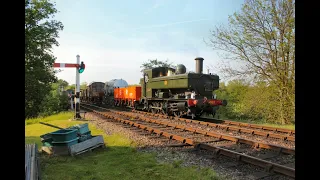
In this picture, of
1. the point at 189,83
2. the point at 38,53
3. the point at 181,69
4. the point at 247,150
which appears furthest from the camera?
the point at 38,53

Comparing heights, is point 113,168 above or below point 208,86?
below

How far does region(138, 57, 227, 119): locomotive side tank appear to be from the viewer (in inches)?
522

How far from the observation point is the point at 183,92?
14594mm

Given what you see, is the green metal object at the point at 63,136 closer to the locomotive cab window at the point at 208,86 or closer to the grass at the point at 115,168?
the grass at the point at 115,168

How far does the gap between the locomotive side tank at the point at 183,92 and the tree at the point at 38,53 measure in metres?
10.5

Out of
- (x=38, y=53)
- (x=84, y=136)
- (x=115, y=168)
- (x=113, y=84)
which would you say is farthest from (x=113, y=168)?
(x=113, y=84)

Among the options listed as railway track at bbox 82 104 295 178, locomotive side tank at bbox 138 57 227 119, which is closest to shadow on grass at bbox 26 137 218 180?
railway track at bbox 82 104 295 178

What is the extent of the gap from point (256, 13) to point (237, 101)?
551 cm

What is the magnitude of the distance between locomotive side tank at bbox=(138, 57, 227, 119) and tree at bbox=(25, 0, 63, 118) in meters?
10.5

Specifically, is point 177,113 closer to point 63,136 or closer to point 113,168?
point 63,136

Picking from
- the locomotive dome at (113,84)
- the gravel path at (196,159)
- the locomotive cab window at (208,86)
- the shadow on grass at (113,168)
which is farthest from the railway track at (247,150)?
the locomotive dome at (113,84)

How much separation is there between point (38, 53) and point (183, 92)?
51.6 feet
